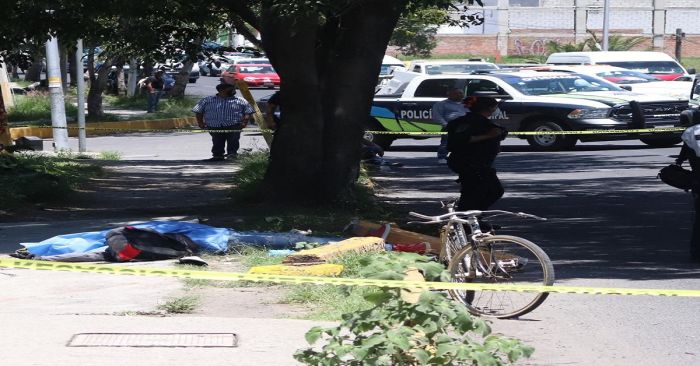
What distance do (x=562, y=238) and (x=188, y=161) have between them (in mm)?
11146

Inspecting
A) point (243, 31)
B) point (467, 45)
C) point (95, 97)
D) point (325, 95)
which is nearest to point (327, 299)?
point (325, 95)

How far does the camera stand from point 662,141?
78.4 ft

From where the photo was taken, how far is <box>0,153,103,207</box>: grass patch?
47.4 ft

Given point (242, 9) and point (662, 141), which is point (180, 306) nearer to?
point (242, 9)

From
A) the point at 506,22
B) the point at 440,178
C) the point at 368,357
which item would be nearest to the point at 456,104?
the point at 440,178

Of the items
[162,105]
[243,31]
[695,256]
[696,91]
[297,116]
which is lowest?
[162,105]

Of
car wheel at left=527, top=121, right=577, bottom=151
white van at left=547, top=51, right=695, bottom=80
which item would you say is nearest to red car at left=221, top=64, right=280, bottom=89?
white van at left=547, top=51, right=695, bottom=80

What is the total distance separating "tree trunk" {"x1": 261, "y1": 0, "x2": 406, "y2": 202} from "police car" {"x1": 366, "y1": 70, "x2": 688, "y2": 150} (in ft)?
31.9

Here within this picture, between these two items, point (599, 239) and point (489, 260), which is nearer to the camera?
point (489, 260)

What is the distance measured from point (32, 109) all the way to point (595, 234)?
27659mm

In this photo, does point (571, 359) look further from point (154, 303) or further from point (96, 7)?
point (96, 7)

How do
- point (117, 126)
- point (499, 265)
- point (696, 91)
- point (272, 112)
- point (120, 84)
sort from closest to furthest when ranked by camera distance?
1. point (499, 265)
2. point (272, 112)
3. point (696, 91)
4. point (117, 126)
5. point (120, 84)

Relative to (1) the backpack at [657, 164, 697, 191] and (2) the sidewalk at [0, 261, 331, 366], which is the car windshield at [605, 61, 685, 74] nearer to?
(1) the backpack at [657, 164, 697, 191]

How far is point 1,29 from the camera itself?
14695 mm
